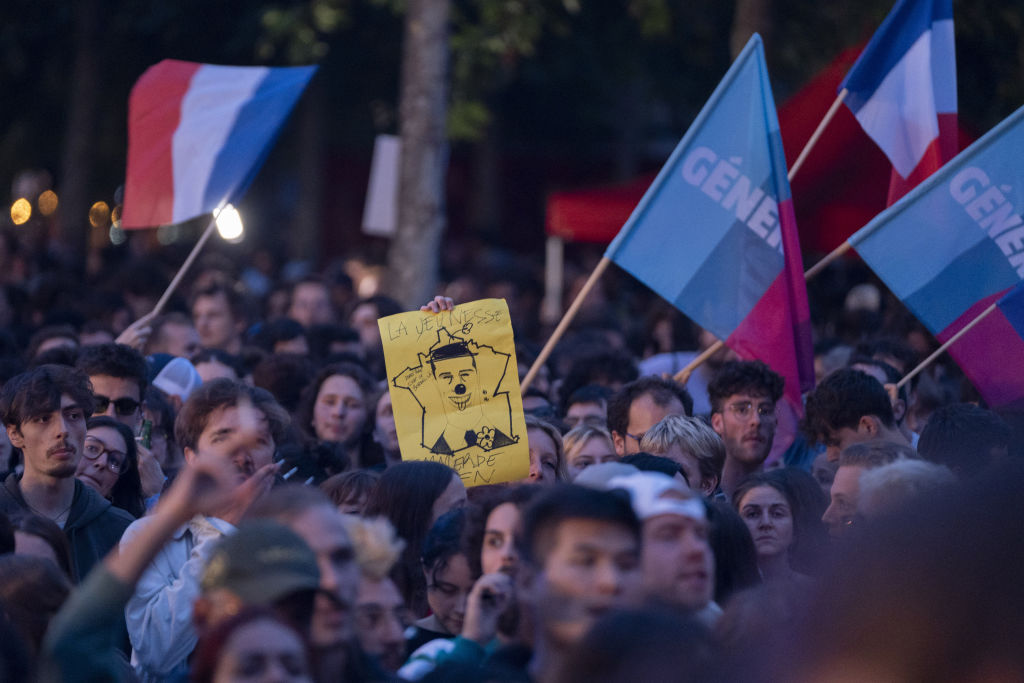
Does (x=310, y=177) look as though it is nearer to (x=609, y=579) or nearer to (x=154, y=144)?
(x=154, y=144)

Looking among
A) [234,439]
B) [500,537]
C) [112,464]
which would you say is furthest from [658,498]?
[112,464]

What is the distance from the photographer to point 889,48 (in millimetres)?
7512

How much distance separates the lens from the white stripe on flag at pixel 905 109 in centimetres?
746

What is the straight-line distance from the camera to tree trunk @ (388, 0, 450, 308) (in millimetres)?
A: 13305

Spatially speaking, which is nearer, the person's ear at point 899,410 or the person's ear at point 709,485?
the person's ear at point 709,485

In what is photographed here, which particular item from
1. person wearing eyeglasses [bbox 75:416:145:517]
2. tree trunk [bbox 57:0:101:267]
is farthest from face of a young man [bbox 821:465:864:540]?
tree trunk [bbox 57:0:101:267]

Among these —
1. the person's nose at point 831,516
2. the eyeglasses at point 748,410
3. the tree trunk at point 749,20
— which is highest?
the tree trunk at point 749,20

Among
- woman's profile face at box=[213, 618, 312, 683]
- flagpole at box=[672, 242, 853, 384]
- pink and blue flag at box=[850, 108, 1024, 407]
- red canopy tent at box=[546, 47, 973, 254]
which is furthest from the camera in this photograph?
red canopy tent at box=[546, 47, 973, 254]

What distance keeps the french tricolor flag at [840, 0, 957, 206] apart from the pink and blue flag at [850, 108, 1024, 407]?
87 centimetres

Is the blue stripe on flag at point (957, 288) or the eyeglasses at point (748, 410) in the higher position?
the blue stripe on flag at point (957, 288)

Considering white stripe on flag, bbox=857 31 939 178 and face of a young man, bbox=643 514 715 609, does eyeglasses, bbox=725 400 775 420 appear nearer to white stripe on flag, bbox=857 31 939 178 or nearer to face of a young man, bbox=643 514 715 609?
white stripe on flag, bbox=857 31 939 178

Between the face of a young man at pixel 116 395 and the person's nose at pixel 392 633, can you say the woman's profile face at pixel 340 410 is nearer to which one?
the face of a young man at pixel 116 395

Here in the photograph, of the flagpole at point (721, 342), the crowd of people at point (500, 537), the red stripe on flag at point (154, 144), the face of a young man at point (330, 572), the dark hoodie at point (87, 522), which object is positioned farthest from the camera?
the red stripe on flag at point (154, 144)

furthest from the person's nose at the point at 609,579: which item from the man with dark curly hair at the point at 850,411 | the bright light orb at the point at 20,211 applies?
the bright light orb at the point at 20,211
